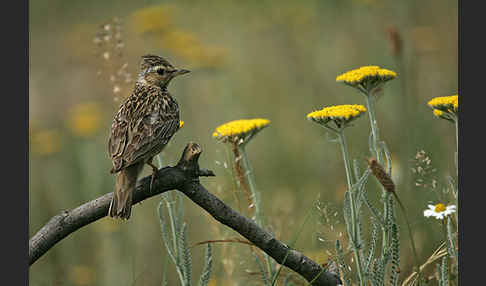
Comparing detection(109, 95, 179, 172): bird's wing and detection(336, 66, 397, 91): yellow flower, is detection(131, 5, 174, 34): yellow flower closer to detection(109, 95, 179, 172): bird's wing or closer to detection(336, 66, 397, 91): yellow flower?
detection(109, 95, 179, 172): bird's wing

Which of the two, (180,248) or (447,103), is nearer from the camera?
(447,103)

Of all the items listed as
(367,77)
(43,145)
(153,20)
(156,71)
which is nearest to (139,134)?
(156,71)

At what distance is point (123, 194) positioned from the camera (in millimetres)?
2920

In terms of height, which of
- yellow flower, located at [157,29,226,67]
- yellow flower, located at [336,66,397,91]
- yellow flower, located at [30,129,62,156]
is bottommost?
yellow flower, located at [30,129,62,156]

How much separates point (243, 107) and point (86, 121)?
2.20 meters

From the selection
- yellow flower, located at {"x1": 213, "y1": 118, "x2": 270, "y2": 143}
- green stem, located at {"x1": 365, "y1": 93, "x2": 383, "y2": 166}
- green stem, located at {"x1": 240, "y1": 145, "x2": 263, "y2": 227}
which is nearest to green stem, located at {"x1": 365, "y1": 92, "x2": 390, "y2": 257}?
green stem, located at {"x1": 365, "y1": 93, "x2": 383, "y2": 166}

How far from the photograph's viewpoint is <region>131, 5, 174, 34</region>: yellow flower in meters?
5.77

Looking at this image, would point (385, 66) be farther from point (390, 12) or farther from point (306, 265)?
point (306, 265)

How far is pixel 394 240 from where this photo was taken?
2867 millimetres

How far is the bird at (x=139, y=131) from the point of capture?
117 inches

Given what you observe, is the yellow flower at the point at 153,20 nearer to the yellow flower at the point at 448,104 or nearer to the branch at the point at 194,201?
the branch at the point at 194,201

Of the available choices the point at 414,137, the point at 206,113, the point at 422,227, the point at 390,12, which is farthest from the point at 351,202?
the point at 206,113

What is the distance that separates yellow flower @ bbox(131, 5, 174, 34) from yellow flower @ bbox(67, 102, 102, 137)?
0.95 m

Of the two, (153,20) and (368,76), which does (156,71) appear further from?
(153,20)
